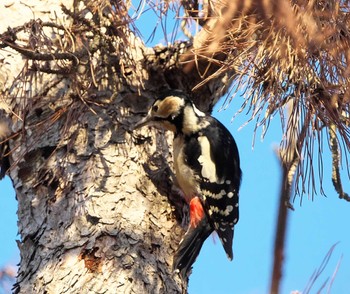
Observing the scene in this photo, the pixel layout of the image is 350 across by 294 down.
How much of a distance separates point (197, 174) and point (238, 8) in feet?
3.28

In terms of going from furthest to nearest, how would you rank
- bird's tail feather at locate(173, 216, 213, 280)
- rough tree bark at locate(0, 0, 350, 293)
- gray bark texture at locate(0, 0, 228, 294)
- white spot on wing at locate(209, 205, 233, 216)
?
white spot on wing at locate(209, 205, 233, 216) → bird's tail feather at locate(173, 216, 213, 280) → gray bark texture at locate(0, 0, 228, 294) → rough tree bark at locate(0, 0, 350, 293)

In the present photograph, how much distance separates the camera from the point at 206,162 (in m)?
2.70

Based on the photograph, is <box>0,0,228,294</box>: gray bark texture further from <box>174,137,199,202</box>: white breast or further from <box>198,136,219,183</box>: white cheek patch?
<box>198,136,219,183</box>: white cheek patch

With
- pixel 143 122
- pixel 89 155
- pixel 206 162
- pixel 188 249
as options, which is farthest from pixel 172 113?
pixel 188 249

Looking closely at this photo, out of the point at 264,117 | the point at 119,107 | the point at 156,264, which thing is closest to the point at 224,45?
the point at 264,117

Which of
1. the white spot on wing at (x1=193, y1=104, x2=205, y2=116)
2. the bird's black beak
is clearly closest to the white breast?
the white spot on wing at (x1=193, y1=104, x2=205, y2=116)

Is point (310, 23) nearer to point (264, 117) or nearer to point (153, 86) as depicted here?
point (264, 117)

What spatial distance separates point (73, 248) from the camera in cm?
211

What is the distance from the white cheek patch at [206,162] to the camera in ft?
8.76

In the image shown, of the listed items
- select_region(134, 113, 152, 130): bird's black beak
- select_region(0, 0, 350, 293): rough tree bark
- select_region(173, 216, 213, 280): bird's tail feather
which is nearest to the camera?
select_region(0, 0, 350, 293): rough tree bark

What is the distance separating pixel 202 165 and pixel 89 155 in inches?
21.2

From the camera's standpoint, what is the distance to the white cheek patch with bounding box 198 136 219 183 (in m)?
2.67

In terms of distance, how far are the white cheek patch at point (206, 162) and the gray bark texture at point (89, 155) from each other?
0.60 feet

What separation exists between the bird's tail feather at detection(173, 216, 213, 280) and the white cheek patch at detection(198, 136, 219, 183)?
0.26m
